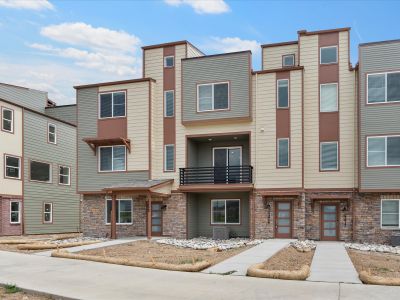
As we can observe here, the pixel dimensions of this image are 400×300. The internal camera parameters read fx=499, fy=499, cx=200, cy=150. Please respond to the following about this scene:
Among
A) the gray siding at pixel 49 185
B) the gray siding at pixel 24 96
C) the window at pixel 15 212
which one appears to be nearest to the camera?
the window at pixel 15 212

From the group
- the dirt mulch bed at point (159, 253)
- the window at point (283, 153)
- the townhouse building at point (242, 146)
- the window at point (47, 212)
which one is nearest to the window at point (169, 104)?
the townhouse building at point (242, 146)

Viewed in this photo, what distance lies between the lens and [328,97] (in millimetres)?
25281

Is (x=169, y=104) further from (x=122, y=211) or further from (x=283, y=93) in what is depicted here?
(x=122, y=211)

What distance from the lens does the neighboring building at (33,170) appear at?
3036 centimetres

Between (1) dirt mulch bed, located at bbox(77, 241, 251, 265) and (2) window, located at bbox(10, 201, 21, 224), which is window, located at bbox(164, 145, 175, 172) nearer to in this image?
(1) dirt mulch bed, located at bbox(77, 241, 251, 265)

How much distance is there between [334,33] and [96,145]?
1424 centimetres

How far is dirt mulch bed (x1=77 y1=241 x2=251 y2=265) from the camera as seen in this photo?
16656 mm

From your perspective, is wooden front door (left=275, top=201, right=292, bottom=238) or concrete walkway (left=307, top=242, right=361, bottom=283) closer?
concrete walkway (left=307, top=242, right=361, bottom=283)

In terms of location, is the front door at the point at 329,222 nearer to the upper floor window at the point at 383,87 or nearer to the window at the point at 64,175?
the upper floor window at the point at 383,87

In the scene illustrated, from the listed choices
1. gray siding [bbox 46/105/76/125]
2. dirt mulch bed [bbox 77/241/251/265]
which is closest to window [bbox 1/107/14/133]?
gray siding [bbox 46/105/76/125]

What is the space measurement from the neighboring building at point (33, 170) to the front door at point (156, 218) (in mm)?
9345

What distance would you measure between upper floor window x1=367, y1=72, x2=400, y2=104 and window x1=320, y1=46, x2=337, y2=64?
7.32 feet

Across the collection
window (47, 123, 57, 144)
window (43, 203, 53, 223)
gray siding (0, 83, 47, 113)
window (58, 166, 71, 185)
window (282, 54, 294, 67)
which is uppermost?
window (282, 54, 294, 67)

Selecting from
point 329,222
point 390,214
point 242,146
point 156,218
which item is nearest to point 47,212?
point 156,218
